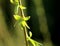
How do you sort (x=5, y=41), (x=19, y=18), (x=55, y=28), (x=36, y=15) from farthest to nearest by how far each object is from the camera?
(x=55, y=28), (x=36, y=15), (x=5, y=41), (x=19, y=18)

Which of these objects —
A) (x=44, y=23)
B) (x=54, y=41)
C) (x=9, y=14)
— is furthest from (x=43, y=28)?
(x=9, y=14)

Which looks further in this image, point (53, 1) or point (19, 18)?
point (53, 1)

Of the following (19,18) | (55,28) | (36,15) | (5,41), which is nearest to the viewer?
(19,18)

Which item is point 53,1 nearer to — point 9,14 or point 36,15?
point 36,15

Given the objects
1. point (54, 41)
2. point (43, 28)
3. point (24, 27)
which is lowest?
point (54, 41)

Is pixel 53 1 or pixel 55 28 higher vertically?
pixel 53 1

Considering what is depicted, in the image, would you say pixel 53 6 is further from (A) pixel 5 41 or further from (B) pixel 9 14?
(A) pixel 5 41

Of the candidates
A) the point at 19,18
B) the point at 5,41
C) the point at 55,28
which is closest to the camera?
the point at 19,18

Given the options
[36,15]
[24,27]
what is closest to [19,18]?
[24,27]

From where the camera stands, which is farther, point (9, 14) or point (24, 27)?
point (9, 14)
